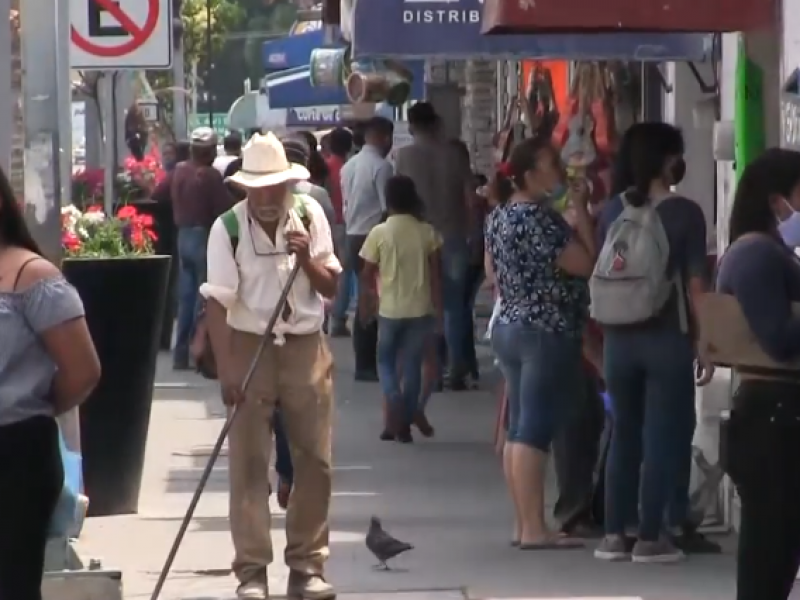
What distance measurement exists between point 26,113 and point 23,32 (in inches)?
11.8

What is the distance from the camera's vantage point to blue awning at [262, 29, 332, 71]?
110ft

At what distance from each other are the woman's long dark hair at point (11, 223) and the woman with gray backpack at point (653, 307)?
3105 mm

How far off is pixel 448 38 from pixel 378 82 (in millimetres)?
7719

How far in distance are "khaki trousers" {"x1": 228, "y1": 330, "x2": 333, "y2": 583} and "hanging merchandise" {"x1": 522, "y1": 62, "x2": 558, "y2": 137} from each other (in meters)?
7.54

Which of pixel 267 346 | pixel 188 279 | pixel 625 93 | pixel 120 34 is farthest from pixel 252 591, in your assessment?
pixel 188 279

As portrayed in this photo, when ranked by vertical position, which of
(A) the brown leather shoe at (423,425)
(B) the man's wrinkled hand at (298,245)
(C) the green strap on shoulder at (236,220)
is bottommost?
(A) the brown leather shoe at (423,425)

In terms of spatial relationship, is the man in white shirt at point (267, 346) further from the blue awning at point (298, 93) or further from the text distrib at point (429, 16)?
the blue awning at point (298, 93)

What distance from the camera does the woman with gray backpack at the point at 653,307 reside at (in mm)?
8680

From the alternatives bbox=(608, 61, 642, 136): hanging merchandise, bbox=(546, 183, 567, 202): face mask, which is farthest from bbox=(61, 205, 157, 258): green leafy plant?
bbox=(608, 61, 642, 136): hanging merchandise

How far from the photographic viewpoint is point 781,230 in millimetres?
7215

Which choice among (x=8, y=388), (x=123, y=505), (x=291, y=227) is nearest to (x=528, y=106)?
(x=123, y=505)

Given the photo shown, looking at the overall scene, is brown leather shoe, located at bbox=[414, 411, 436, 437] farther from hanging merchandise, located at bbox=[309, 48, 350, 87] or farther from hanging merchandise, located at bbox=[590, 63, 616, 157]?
hanging merchandise, located at bbox=[309, 48, 350, 87]

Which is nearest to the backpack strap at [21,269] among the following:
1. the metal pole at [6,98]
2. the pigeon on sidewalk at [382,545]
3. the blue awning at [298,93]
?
the metal pole at [6,98]

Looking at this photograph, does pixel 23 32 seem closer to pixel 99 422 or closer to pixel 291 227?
pixel 291 227
